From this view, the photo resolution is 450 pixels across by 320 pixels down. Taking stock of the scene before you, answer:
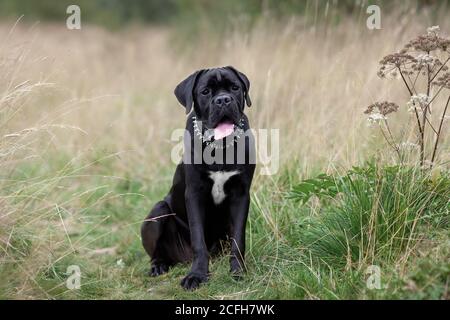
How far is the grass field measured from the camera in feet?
11.4

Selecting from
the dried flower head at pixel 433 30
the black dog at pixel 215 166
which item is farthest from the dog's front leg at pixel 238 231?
Answer: the dried flower head at pixel 433 30

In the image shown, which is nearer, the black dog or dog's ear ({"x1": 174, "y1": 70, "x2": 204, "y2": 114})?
the black dog

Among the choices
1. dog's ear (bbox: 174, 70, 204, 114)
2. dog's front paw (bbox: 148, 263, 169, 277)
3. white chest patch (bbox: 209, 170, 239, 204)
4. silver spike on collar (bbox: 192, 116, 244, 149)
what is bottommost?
dog's front paw (bbox: 148, 263, 169, 277)

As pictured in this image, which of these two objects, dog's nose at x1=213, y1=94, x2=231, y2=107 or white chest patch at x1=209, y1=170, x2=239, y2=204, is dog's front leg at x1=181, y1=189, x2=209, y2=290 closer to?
white chest patch at x1=209, y1=170, x2=239, y2=204

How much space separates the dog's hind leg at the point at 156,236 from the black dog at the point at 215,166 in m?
0.25

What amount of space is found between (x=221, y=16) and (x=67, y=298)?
8868mm

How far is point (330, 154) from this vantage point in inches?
187

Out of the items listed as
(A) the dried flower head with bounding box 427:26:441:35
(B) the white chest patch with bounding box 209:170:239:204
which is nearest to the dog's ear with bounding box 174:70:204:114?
(B) the white chest patch with bounding box 209:170:239:204

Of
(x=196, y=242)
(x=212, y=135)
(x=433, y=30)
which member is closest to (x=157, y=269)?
(x=196, y=242)

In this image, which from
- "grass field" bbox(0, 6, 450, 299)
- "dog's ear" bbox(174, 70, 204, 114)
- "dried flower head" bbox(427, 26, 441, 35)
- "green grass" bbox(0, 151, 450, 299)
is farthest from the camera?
"dog's ear" bbox(174, 70, 204, 114)

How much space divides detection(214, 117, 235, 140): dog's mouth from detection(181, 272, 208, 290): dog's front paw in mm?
867

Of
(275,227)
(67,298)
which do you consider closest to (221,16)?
(275,227)

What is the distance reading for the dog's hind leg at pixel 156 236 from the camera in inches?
170
